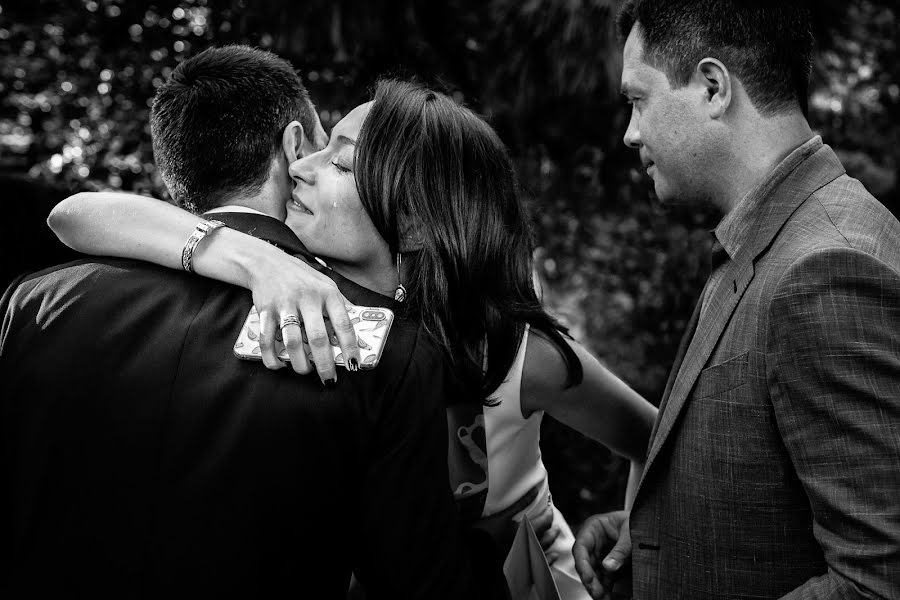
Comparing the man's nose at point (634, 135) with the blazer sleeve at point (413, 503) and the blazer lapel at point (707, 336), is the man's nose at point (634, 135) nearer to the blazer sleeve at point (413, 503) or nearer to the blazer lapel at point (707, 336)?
the blazer lapel at point (707, 336)

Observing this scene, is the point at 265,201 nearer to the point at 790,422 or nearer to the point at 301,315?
the point at 301,315

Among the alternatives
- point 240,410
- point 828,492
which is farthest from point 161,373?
point 828,492

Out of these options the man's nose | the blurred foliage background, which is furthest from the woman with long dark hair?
the blurred foliage background

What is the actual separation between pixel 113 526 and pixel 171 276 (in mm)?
507

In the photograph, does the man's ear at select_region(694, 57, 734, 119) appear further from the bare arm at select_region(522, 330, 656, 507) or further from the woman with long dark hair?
the bare arm at select_region(522, 330, 656, 507)

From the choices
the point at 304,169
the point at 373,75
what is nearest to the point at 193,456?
the point at 304,169

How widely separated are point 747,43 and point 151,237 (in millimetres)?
1493

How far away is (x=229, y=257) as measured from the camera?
158 cm

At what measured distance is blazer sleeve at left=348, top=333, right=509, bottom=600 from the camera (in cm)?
158

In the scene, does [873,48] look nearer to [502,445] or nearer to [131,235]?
[502,445]

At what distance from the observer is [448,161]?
2.22 m

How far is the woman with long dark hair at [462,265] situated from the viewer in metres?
2.12

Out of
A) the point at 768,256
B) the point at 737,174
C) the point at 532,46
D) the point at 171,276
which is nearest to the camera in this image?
the point at 171,276

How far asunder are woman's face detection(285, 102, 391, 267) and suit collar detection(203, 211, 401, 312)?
0.29 m
